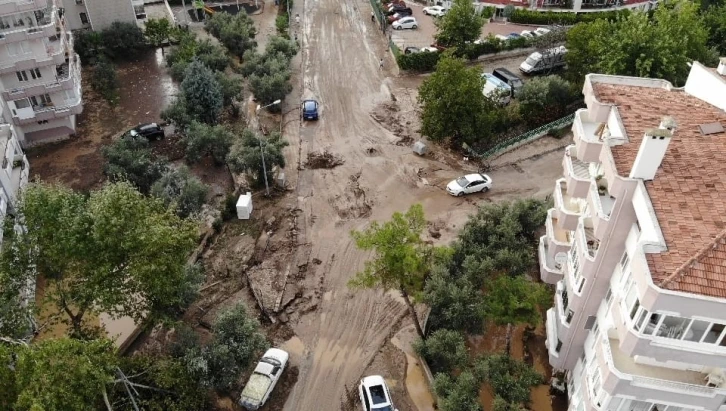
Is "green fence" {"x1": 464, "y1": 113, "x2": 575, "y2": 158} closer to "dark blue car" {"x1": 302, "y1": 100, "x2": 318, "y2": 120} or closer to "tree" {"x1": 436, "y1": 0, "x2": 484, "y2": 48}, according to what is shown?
"dark blue car" {"x1": 302, "y1": 100, "x2": 318, "y2": 120}

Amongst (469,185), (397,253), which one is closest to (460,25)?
(469,185)

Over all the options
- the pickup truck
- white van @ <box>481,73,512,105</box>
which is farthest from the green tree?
white van @ <box>481,73,512,105</box>

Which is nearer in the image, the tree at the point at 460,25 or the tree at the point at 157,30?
the tree at the point at 460,25

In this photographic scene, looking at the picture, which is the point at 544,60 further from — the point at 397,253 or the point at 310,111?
the point at 397,253

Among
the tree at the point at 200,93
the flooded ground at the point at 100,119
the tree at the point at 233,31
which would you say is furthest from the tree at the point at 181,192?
the tree at the point at 233,31

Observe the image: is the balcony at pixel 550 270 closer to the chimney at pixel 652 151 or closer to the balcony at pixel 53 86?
the chimney at pixel 652 151

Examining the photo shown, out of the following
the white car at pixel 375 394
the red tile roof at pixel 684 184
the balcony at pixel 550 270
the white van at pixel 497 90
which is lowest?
the white car at pixel 375 394
